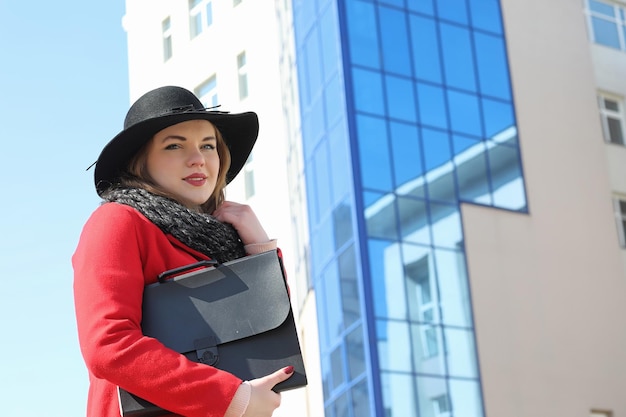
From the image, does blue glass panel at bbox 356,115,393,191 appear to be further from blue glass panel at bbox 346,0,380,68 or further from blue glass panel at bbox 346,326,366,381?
blue glass panel at bbox 346,326,366,381

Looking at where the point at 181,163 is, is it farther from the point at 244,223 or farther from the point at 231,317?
the point at 231,317

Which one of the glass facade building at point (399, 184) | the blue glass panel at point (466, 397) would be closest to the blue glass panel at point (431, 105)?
the glass facade building at point (399, 184)

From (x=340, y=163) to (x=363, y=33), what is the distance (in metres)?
2.87

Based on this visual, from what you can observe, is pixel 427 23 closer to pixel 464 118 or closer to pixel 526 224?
pixel 464 118

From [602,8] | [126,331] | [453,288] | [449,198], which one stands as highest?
[602,8]

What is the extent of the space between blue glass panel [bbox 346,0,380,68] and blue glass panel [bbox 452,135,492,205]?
253 cm

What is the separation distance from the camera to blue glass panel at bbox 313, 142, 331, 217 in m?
25.3

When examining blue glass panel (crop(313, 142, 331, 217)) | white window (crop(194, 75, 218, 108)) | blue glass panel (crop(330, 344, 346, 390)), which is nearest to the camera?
blue glass panel (crop(330, 344, 346, 390))

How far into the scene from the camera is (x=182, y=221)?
297 cm

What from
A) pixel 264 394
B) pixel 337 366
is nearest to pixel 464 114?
pixel 337 366

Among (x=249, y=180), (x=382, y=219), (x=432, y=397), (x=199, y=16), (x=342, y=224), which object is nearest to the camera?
(x=432, y=397)

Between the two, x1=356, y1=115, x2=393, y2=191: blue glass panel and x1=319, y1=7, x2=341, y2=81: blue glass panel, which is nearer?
x1=356, y1=115, x2=393, y2=191: blue glass panel

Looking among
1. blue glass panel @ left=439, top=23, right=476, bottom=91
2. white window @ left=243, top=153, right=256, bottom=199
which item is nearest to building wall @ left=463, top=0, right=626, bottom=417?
blue glass panel @ left=439, top=23, right=476, bottom=91

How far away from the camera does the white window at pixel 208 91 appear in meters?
33.6
